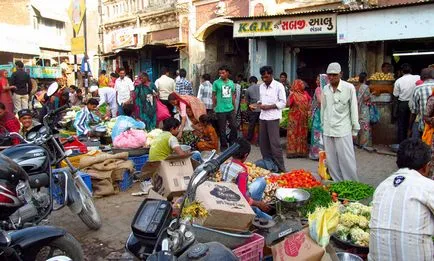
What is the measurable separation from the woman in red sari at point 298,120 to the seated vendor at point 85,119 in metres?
4.40

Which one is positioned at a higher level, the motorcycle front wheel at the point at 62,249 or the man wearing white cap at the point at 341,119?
the man wearing white cap at the point at 341,119

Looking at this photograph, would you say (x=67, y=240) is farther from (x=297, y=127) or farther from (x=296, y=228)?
(x=297, y=127)

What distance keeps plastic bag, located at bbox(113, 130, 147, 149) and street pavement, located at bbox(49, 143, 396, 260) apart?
76 cm

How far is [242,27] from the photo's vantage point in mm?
13383

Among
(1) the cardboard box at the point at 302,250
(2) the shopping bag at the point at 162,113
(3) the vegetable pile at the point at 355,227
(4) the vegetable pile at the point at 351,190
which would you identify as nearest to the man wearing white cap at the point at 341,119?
(4) the vegetable pile at the point at 351,190

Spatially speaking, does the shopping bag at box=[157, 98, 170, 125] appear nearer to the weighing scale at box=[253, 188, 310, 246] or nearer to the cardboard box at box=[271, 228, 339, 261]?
the weighing scale at box=[253, 188, 310, 246]

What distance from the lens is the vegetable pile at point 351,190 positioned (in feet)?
18.0

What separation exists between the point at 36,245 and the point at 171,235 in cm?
118

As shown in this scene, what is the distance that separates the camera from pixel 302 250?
9.95 feet

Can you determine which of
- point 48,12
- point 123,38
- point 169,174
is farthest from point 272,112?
point 48,12

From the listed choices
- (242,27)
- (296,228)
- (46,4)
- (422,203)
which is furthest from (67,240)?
(46,4)

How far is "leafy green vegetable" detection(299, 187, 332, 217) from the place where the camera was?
4.92 meters

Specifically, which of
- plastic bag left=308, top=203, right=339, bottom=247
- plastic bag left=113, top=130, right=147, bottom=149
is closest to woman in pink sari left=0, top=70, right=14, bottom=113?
plastic bag left=113, top=130, right=147, bottom=149

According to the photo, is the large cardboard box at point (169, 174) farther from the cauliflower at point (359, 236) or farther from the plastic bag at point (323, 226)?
the plastic bag at point (323, 226)
